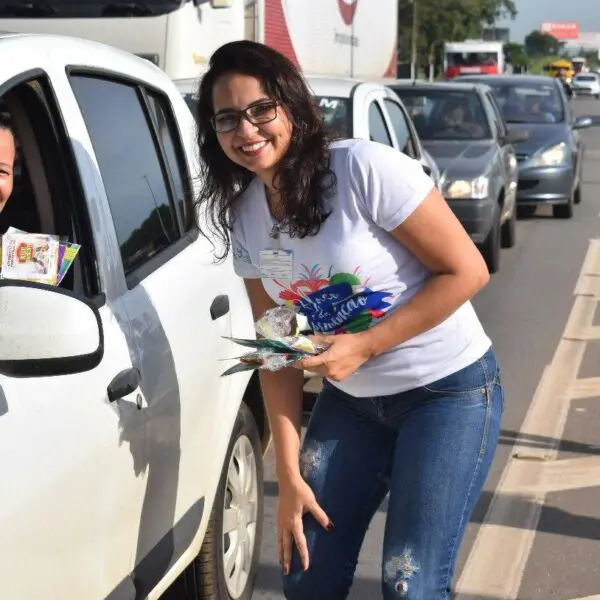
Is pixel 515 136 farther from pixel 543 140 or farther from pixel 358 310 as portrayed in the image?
pixel 358 310

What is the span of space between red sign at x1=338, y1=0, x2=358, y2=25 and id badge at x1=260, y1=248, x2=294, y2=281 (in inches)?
479

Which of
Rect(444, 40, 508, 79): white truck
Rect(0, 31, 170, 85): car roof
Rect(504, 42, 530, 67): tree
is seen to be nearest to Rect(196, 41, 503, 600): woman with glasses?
Rect(0, 31, 170, 85): car roof

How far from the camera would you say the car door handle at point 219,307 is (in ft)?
11.9

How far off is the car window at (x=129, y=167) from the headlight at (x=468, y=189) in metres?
7.01

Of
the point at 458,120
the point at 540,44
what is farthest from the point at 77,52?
the point at 540,44

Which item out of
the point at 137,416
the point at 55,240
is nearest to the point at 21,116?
the point at 55,240

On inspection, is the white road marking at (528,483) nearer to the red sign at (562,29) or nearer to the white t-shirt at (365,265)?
the white t-shirt at (365,265)

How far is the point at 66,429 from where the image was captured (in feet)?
8.25

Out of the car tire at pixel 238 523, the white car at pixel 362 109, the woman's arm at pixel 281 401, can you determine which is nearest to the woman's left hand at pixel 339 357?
the woman's arm at pixel 281 401

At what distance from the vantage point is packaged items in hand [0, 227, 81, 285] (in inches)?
98.7

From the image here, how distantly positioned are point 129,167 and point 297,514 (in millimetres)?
1150

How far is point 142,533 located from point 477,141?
9386mm

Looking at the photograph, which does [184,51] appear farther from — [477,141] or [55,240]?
[55,240]

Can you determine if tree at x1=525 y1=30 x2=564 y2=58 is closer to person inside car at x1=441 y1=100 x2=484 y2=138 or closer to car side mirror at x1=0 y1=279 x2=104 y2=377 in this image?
person inside car at x1=441 y1=100 x2=484 y2=138
